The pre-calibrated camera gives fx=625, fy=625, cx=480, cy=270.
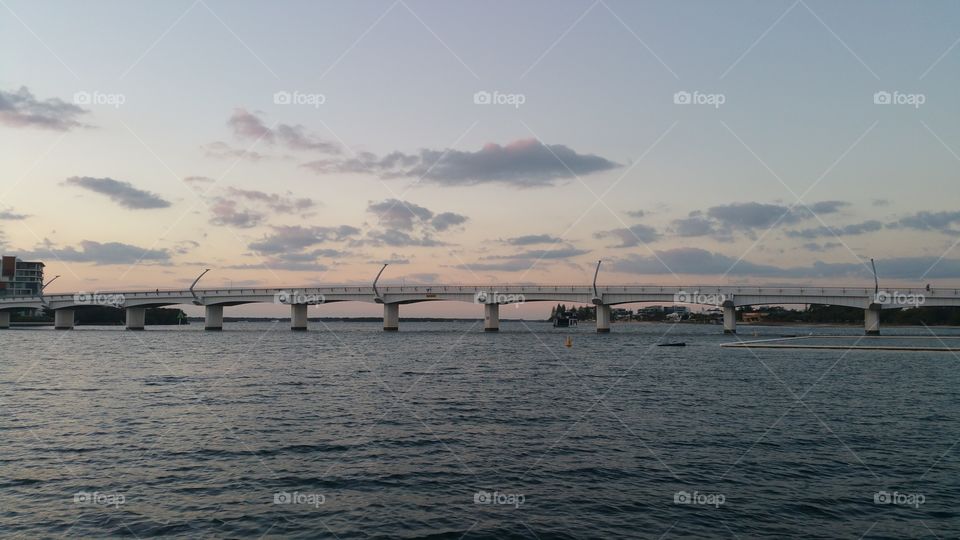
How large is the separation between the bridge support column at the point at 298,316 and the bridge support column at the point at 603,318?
7357 centimetres

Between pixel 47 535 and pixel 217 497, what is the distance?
3.95 metres

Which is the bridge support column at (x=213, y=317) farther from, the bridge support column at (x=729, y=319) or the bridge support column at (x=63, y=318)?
the bridge support column at (x=729, y=319)

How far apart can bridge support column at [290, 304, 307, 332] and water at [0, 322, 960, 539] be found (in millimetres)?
113842

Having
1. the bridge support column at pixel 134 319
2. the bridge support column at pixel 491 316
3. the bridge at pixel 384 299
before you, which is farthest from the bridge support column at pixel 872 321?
the bridge support column at pixel 134 319

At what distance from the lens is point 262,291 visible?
14588cm

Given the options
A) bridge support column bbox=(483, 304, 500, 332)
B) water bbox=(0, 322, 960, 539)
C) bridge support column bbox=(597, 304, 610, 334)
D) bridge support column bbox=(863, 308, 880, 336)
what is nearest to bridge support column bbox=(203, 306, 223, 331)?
bridge support column bbox=(483, 304, 500, 332)

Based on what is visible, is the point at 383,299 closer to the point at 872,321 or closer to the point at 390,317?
the point at 390,317

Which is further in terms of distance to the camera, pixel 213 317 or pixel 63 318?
pixel 213 317

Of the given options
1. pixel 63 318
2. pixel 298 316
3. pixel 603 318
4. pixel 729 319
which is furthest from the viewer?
pixel 298 316

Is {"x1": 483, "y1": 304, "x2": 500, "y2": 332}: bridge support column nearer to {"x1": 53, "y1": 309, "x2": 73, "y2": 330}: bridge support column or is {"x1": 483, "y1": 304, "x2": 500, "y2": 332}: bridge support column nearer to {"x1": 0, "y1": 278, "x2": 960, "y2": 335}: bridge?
{"x1": 0, "y1": 278, "x2": 960, "y2": 335}: bridge

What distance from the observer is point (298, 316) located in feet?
521

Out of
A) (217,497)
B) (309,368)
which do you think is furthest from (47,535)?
(309,368)

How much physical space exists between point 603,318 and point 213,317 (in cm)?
9862

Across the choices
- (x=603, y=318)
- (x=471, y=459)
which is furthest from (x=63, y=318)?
(x=471, y=459)
